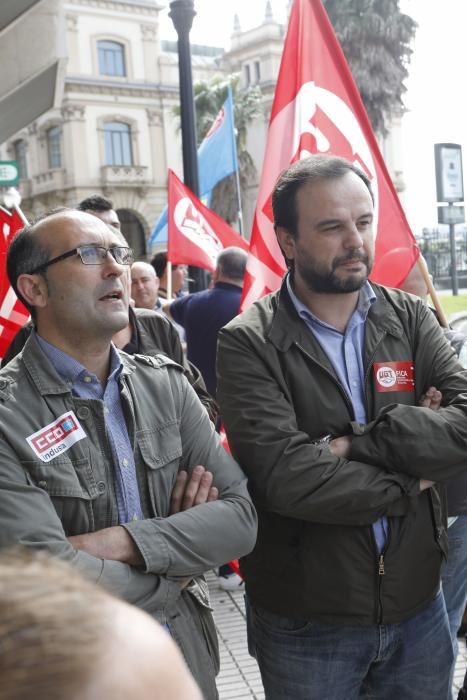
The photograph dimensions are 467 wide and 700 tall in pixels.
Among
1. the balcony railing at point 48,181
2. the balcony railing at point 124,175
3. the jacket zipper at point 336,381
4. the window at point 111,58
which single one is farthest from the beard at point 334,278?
the window at point 111,58

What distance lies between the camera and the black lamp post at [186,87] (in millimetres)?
6848

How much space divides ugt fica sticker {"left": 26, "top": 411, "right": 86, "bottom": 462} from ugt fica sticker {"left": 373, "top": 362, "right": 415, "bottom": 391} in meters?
0.84

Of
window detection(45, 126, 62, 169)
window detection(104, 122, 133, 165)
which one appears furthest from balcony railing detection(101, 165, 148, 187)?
window detection(45, 126, 62, 169)

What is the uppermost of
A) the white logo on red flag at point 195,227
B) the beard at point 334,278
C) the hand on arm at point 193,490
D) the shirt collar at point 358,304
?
the white logo on red flag at point 195,227

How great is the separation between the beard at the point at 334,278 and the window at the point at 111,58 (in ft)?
147

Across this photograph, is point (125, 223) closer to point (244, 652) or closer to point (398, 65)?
point (398, 65)

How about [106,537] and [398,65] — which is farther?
[398,65]

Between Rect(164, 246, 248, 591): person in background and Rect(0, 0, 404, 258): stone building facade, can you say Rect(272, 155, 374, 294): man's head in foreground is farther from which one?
Rect(0, 0, 404, 258): stone building facade

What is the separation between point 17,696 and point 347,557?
1686 mm

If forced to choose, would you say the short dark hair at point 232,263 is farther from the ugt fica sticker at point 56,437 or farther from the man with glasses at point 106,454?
the ugt fica sticker at point 56,437

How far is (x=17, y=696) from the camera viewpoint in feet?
1.69

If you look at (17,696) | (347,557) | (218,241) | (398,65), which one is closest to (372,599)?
(347,557)

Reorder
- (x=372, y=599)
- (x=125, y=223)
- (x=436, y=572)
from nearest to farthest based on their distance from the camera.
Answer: (x=372, y=599) → (x=436, y=572) → (x=125, y=223)

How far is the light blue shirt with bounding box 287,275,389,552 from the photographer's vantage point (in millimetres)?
2258
